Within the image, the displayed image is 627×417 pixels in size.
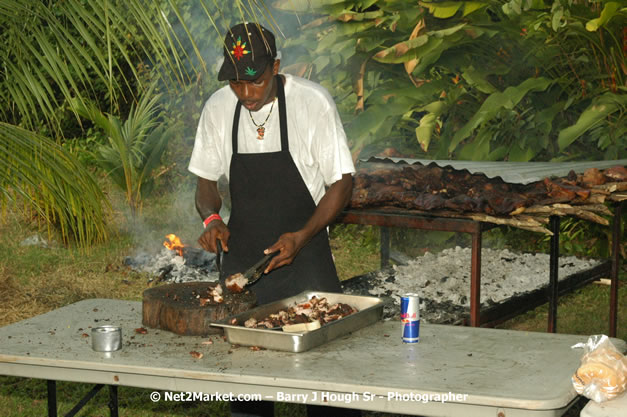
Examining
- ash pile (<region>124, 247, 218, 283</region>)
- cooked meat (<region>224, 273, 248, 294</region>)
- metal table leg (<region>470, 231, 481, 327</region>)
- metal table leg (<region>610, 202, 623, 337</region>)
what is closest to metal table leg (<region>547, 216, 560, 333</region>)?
metal table leg (<region>470, 231, 481, 327</region>)

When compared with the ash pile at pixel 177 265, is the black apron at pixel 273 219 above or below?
above

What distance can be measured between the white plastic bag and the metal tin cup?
1422 millimetres

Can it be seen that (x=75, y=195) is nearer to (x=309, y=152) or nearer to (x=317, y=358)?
(x=309, y=152)

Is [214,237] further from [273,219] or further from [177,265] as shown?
[177,265]

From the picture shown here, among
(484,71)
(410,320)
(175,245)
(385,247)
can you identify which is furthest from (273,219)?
(484,71)

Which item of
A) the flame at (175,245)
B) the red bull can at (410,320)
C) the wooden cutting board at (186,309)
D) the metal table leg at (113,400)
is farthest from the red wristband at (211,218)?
the flame at (175,245)

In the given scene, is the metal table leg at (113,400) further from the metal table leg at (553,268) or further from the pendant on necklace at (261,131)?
the metal table leg at (553,268)

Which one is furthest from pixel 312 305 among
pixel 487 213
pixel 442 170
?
pixel 442 170

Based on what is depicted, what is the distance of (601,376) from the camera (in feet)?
7.35

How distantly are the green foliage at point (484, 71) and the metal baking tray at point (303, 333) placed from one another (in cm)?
465

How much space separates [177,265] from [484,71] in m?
3.61

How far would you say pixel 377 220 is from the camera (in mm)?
4859

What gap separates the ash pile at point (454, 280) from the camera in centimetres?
526

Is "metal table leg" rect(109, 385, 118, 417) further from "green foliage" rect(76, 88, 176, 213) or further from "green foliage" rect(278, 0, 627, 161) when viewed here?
"green foliage" rect(76, 88, 176, 213)
